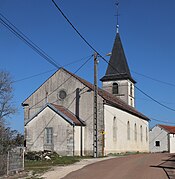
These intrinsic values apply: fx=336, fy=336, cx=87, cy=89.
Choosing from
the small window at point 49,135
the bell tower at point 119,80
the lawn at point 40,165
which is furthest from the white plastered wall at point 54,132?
the bell tower at point 119,80

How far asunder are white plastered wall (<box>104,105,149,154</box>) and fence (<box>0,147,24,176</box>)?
58.0ft

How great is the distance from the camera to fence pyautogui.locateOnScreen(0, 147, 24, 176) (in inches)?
627

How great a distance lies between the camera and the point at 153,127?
70500mm

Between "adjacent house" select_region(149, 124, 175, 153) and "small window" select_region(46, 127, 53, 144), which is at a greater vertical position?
"small window" select_region(46, 127, 53, 144)

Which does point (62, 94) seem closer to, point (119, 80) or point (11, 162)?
point (119, 80)

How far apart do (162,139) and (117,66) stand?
22.2 metres

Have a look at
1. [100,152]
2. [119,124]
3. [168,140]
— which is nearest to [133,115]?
[119,124]

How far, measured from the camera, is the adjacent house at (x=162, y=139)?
66.9m

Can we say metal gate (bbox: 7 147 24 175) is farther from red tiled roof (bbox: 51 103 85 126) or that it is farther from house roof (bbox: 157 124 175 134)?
house roof (bbox: 157 124 175 134)

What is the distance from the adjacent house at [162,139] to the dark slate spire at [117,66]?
18.8m

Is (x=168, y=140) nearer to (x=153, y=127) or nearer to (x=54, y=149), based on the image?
(x=153, y=127)

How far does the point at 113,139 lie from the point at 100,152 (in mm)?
4362

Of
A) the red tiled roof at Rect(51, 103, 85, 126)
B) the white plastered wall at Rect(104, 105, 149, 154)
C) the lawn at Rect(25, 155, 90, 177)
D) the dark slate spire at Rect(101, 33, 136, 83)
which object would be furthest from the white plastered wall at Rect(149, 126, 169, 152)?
the lawn at Rect(25, 155, 90, 177)

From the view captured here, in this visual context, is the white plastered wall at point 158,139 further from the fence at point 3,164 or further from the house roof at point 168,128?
the fence at point 3,164
